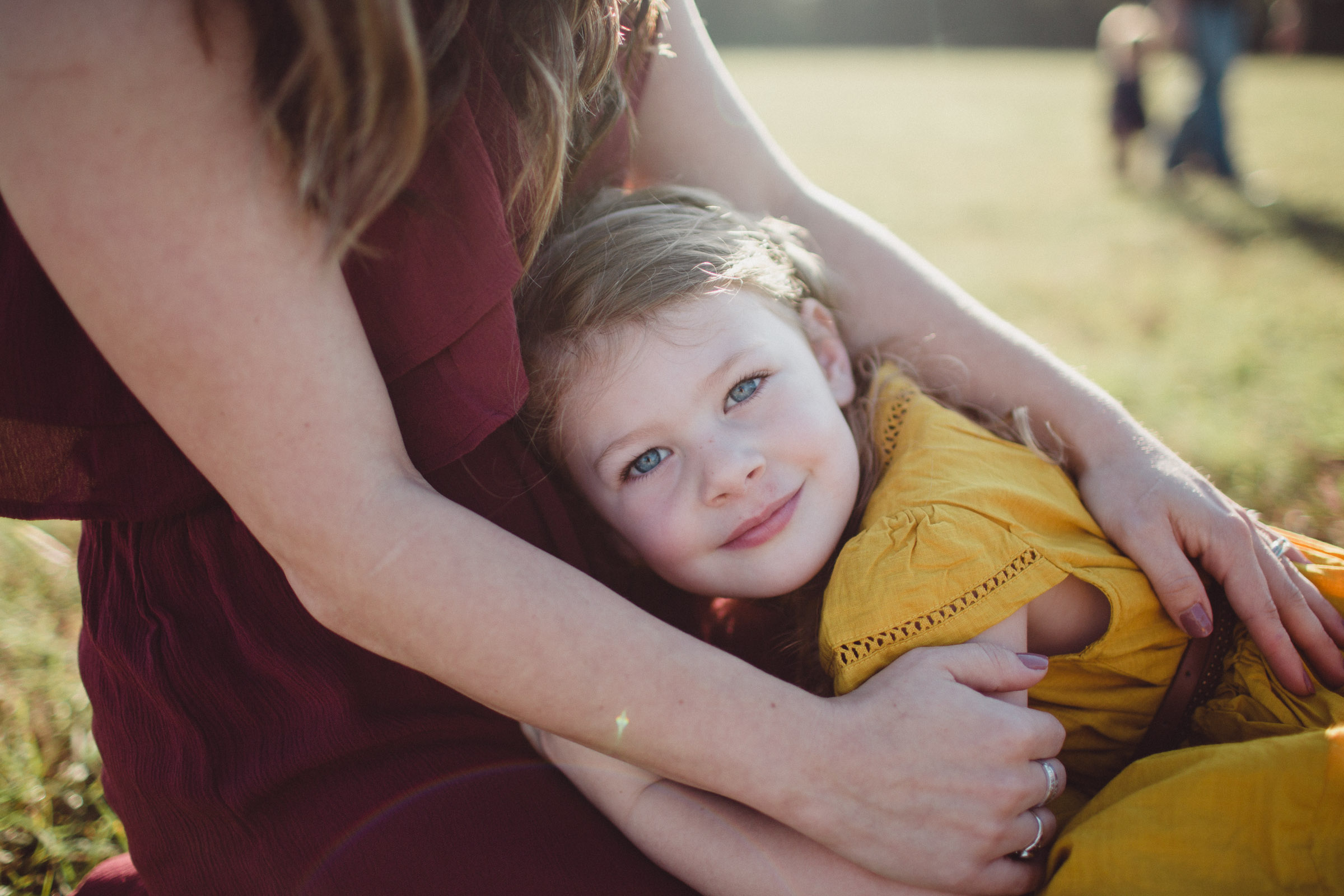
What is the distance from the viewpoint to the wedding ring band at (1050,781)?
1.10 metres

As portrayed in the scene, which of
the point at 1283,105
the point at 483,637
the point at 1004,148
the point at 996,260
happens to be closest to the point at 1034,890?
the point at 483,637

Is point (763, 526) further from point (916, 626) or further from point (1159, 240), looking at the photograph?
point (1159, 240)

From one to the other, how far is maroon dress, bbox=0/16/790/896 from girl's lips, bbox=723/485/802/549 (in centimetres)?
36

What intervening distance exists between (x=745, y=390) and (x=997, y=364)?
500 mm

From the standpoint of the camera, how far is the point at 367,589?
94 centimetres

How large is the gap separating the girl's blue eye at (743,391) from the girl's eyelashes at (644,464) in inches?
5.6

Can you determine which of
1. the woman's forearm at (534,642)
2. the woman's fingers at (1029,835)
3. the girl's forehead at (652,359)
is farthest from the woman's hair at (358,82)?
the woman's fingers at (1029,835)

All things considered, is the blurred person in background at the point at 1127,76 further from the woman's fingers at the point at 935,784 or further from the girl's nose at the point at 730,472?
the woman's fingers at the point at 935,784

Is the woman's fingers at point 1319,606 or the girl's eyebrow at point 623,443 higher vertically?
the girl's eyebrow at point 623,443

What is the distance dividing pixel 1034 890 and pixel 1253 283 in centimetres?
398

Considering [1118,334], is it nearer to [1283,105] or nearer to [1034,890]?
[1034,890]

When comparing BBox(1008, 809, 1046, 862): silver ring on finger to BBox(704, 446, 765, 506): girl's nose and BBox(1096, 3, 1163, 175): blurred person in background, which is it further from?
BBox(1096, 3, 1163, 175): blurred person in background

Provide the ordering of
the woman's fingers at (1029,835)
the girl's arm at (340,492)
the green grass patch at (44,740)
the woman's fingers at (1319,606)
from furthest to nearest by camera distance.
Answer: the green grass patch at (44,740) < the woman's fingers at (1319,606) < the woman's fingers at (1029,835) < the girl's arm at (340,492)

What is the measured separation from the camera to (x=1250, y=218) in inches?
212
